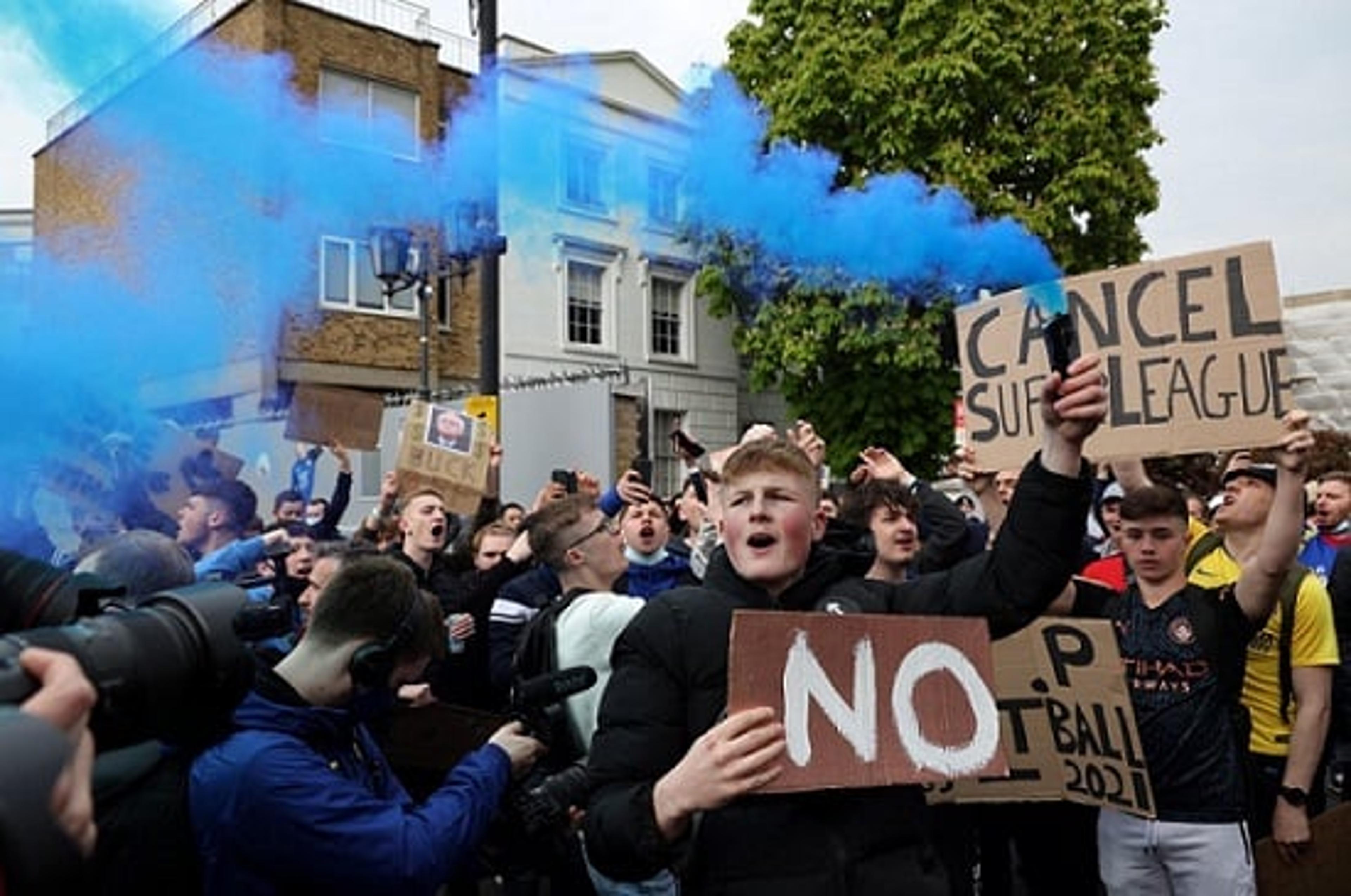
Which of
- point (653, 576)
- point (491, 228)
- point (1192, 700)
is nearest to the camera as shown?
point (1192, 700)

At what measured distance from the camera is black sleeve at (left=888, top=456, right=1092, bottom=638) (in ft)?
8.32

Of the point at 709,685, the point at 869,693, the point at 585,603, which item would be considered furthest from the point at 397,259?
the point at 869,693

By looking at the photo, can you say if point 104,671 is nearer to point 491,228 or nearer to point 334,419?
point 334,419

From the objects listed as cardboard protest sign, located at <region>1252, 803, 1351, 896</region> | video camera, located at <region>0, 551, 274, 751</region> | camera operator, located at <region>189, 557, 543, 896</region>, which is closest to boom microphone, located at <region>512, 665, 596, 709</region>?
camera operator, located at <region>189, 557, 543, 896</region>

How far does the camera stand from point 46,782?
1.16 meters

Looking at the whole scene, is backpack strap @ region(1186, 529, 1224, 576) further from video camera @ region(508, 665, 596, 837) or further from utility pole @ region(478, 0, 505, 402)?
utility pole @ region(478, 0, 505, 402)

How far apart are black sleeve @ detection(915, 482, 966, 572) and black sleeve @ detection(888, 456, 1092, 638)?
89.9 inches

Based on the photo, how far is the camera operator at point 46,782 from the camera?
1122 mm

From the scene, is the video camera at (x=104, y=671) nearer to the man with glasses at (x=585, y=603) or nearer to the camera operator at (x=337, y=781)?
the camera operator at (x=337, y=781)

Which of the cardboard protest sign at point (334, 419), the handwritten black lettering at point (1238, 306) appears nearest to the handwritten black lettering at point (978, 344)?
the handwritten black lettering at point (1238, 306)

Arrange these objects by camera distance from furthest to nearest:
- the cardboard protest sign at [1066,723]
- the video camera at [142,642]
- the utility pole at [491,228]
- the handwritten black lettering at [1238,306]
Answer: the utility pole at [491,228] → the handwritten black lettering at [1238,306] → the cardboard protest sign at [1066,723] → the video camera at [142,642]

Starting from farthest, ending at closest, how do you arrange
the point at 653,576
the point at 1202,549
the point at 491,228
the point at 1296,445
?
the point at 491,228, the point at 653,576, the point at 1202,549, the point at 1296,445

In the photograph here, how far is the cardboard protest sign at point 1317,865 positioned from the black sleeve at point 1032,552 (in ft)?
6.02

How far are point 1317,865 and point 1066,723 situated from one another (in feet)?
3.03
